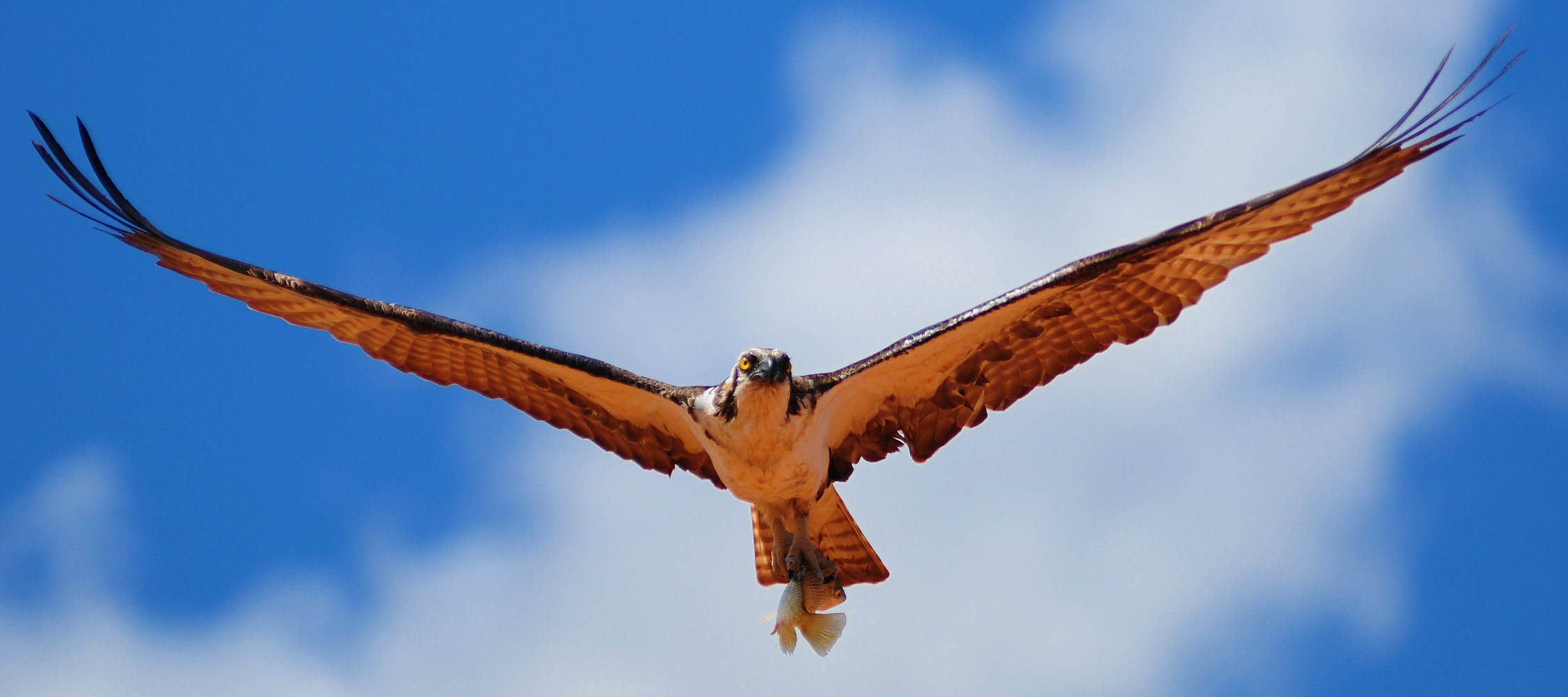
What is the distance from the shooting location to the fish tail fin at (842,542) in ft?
40.0

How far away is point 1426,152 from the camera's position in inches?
404

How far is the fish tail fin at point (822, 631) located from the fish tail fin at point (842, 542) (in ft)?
2.32

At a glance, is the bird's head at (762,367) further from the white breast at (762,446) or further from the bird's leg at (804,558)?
the bird's leg at (804,558)

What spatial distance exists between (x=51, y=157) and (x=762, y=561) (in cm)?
603

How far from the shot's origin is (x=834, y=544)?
484 inches

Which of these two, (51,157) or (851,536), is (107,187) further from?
(851,536)

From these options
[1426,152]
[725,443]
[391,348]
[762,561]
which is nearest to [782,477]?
[725,443]

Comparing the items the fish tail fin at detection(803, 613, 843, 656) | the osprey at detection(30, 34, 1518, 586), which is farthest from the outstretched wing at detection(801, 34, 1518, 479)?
the fish tail fin at detection(803, 613, 843, 656)

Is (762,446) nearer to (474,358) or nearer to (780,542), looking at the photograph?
(780,542)

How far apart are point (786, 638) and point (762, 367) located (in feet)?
6.69

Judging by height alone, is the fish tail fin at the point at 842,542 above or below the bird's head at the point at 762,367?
below

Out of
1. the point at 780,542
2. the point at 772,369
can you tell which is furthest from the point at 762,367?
the point at 780,542

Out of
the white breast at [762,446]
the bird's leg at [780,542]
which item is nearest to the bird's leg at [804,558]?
the bird's leg at [780,542]

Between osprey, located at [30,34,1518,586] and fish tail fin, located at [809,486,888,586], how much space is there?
0.05 ft
